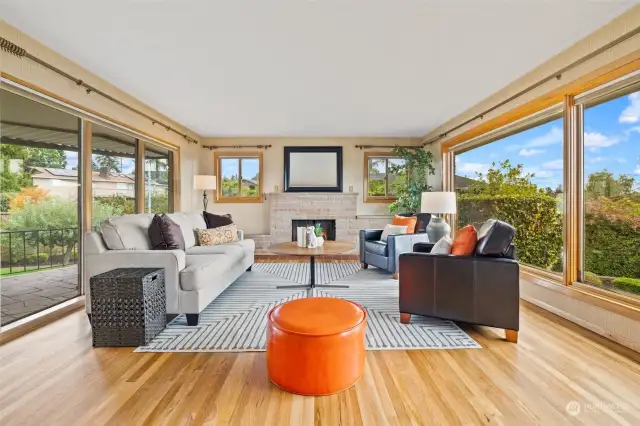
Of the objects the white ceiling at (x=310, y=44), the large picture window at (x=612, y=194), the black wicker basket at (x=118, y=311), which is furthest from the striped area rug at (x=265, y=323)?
the white ceiling at (x=310, y=44)

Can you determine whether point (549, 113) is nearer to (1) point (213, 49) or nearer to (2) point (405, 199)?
(2) point (405, 199)

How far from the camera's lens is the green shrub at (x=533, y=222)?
3346mm

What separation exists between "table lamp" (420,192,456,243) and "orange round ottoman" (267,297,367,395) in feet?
8.20

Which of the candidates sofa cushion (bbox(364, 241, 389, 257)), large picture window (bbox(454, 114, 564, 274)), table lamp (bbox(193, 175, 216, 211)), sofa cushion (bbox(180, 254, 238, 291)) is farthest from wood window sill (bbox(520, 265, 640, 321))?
table lamp (bbox(193, 175, 216, 211))

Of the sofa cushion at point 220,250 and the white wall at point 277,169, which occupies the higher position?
the white wall at point 277,169

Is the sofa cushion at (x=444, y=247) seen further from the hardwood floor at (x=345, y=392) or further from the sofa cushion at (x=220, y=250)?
the sofa cushion at (x=220, y=250)

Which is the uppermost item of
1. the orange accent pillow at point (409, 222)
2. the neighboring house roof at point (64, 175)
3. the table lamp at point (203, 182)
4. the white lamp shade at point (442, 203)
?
the table lamp at point (203, 182)

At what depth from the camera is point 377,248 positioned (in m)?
4.54

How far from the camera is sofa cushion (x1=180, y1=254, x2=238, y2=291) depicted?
2.64 meters

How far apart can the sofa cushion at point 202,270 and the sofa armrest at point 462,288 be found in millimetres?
1720

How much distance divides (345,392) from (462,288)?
1.32 metres

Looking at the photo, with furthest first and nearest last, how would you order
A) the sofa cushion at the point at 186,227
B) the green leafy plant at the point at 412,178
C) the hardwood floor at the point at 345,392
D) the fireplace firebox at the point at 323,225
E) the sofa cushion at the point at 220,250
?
the fireplace firebox at the point at 323,225
the green leafy plant at the point at 412,178
the sofa cushion at the point at 186,227
the sofa cushion at the point at 220,250
the hardwood floor at the point at 345,392

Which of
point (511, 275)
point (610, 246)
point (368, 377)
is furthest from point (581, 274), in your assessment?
point (368, 377)

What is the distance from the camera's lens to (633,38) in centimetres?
224
